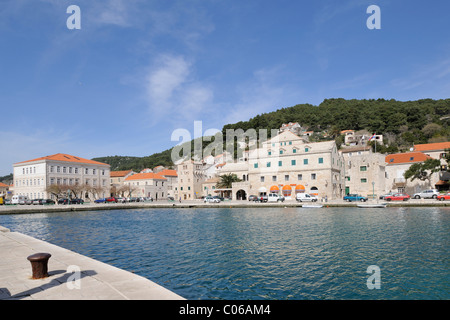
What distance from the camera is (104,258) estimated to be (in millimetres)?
14031

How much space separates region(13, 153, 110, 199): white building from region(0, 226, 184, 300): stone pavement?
65.8 metres

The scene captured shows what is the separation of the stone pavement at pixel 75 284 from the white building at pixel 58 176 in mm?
65831

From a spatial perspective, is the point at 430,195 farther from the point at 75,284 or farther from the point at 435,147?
the point at 75,284

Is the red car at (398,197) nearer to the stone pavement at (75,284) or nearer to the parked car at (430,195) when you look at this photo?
the parked car at (430,195)

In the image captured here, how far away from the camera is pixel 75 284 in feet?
23.8

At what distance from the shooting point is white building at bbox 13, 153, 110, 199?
68250 millimetres

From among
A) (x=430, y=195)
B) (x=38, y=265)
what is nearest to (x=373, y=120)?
(x=430, y=195)

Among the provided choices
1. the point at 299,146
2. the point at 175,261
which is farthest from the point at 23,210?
the point at 299,146

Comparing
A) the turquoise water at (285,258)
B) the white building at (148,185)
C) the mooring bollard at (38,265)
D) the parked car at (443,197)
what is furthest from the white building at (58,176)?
the parked car at (443,197)

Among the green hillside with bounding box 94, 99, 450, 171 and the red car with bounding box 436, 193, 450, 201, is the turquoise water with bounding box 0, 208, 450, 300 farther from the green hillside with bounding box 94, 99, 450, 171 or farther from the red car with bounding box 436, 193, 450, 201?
the green hillside with bounding box 94, 99, 450, 171

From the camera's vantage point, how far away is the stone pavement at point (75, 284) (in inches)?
251

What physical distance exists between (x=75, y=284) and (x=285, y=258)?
9.06m

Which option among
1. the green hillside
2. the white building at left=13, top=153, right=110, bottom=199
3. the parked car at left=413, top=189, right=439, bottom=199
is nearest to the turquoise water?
the parked car at left=413, top=189, right=439, bottom=199
